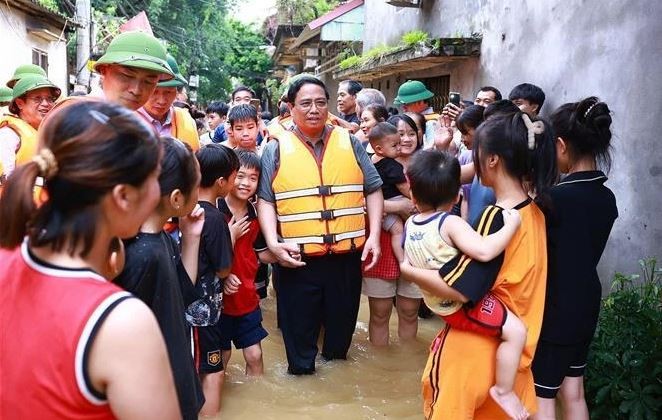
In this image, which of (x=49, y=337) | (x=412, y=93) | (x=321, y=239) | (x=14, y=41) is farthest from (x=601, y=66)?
(x=14, y=41)

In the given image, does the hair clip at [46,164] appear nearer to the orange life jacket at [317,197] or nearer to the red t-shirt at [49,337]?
the red t-shirt at [49,337]

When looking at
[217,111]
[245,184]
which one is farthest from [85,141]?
[217,111]

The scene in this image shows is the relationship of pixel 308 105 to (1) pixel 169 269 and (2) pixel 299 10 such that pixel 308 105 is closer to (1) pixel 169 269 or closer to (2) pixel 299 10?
(1) pixel 169 269

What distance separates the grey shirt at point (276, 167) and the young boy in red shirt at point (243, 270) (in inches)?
2.1

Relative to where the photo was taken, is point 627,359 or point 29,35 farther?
point 29,35

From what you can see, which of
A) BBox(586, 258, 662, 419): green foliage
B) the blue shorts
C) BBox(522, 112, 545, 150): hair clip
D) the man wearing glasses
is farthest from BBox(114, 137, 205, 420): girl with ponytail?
the man wearing glasses

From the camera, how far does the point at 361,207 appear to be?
4.01m

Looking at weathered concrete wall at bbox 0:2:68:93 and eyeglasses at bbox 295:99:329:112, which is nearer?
eyeglasses at bbox 295:99:329:112

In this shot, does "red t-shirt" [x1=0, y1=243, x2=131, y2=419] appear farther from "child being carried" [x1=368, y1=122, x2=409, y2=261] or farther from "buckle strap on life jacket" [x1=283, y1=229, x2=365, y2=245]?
"child being carried" [x1=368, y1=122, x2=409, y2=261]

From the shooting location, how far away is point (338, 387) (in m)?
4.04

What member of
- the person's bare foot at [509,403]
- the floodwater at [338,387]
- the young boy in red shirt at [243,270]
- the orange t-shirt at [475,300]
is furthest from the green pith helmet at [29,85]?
the person's bare foot at [509,403]

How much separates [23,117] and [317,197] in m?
2.69

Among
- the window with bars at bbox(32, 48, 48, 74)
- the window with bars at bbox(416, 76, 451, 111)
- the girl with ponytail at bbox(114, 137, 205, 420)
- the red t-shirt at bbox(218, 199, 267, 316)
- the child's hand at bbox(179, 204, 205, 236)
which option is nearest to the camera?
the girl with ponytail at bbox(114, 137, 205, 420)

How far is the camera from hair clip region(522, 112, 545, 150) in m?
Result: 2.32
